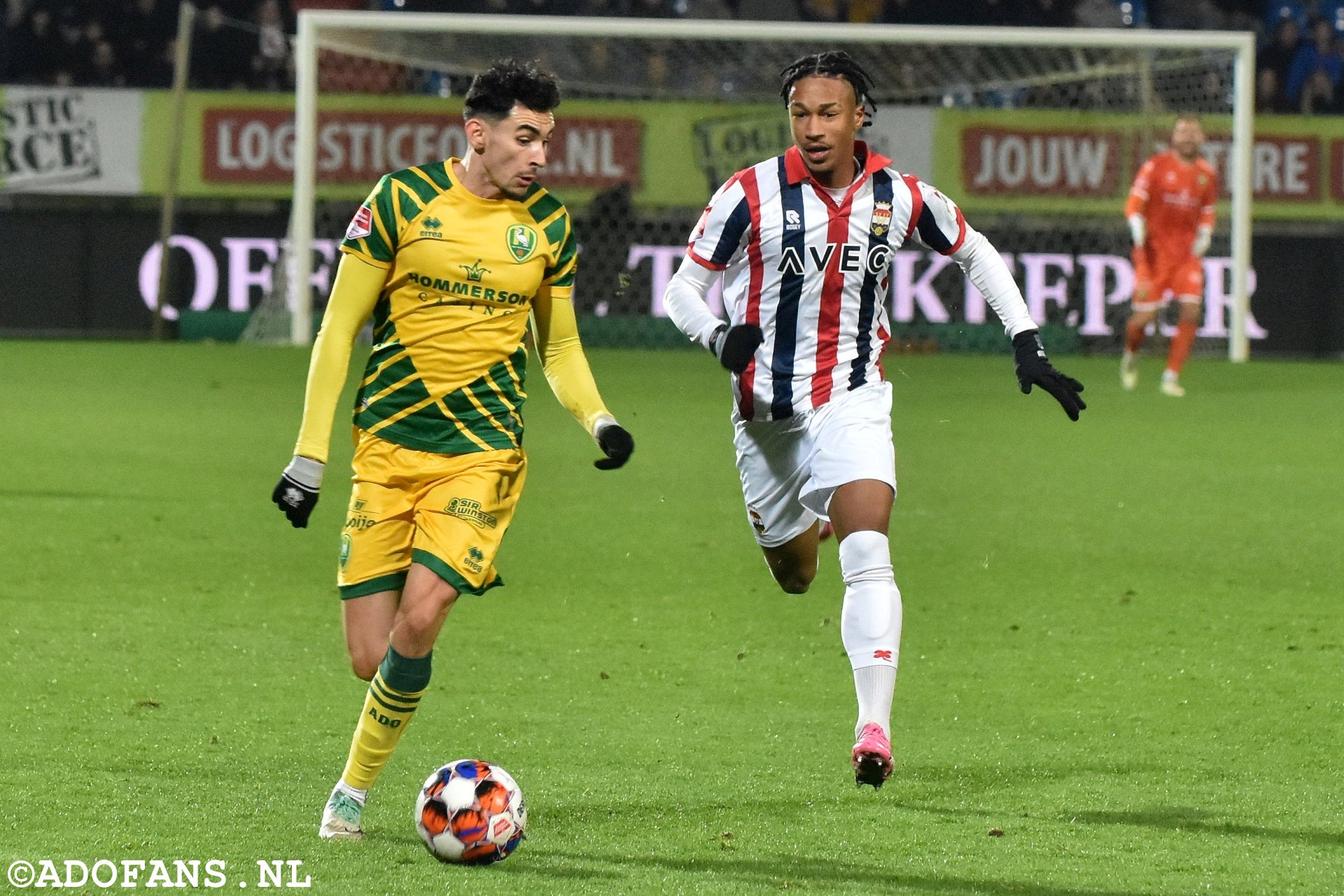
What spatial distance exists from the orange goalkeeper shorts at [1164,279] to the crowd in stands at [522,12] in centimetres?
556

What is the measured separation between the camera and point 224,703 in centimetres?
589

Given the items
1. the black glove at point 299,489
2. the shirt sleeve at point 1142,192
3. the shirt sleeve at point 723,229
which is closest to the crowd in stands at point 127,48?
the shirt sleeve at point 1142,192

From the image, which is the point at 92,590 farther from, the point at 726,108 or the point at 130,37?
the point at 130,37

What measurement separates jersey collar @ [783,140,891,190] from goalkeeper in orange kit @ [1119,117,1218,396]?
1139 cm

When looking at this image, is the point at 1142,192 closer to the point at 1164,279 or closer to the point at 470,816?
the point at 1164,279

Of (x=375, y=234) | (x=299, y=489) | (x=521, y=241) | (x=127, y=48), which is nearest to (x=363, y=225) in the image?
(x=375, y=234)

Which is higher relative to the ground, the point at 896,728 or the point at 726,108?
the point at 726,108

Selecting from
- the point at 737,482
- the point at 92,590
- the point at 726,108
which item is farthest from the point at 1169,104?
the point at 92,590

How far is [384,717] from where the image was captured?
451 cm

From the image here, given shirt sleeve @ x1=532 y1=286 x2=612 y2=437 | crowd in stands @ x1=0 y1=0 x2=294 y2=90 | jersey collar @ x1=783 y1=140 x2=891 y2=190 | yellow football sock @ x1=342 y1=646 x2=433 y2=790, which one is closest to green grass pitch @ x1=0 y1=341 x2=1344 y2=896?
yellow football sock @ x1=342 y1=646 x2=433 y2=790

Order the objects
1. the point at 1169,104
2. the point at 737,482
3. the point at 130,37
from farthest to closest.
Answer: the point at 130,37, the point at 1169,104, the point at 737,482

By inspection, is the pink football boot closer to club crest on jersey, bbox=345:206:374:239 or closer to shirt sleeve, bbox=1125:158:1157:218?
club crest on jersey, bbox=345:206:374:239

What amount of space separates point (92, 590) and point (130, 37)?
15.3m

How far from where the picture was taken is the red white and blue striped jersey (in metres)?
5.48
